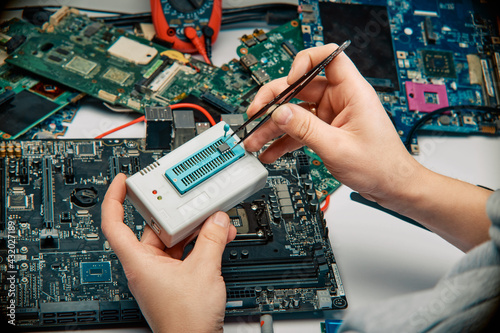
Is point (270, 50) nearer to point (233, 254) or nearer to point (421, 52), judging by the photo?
point (421, 52)

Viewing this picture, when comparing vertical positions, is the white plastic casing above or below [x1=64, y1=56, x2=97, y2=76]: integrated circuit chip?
below

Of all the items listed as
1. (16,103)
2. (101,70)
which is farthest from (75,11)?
(16,103)

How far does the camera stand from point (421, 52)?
4691 mm

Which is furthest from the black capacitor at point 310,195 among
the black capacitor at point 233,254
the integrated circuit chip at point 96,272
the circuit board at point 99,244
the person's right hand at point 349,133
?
the integrated circuit chip at point 96,272

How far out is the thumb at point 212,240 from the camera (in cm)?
271

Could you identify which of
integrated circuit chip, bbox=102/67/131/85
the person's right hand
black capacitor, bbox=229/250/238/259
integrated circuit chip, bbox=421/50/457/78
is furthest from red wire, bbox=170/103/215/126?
integrated circuit chip, bbox=421/50/457/78

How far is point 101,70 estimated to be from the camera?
4.11m

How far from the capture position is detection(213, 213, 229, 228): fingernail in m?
2.83

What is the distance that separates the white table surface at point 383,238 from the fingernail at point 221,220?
0.74 m

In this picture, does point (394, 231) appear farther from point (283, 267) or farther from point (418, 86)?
point (418, 86)

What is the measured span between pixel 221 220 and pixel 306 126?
64cm

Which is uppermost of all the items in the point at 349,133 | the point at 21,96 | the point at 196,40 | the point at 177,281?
the point at 196,40

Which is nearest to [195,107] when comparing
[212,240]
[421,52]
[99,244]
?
[99,244]

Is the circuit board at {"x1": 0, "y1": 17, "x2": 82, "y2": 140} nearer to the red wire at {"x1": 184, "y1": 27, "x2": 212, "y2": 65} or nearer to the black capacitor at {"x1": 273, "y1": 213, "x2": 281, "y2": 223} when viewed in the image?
the red wire at {"x1": 184, "y1": 27, "x2": 212, "y2": 65}
